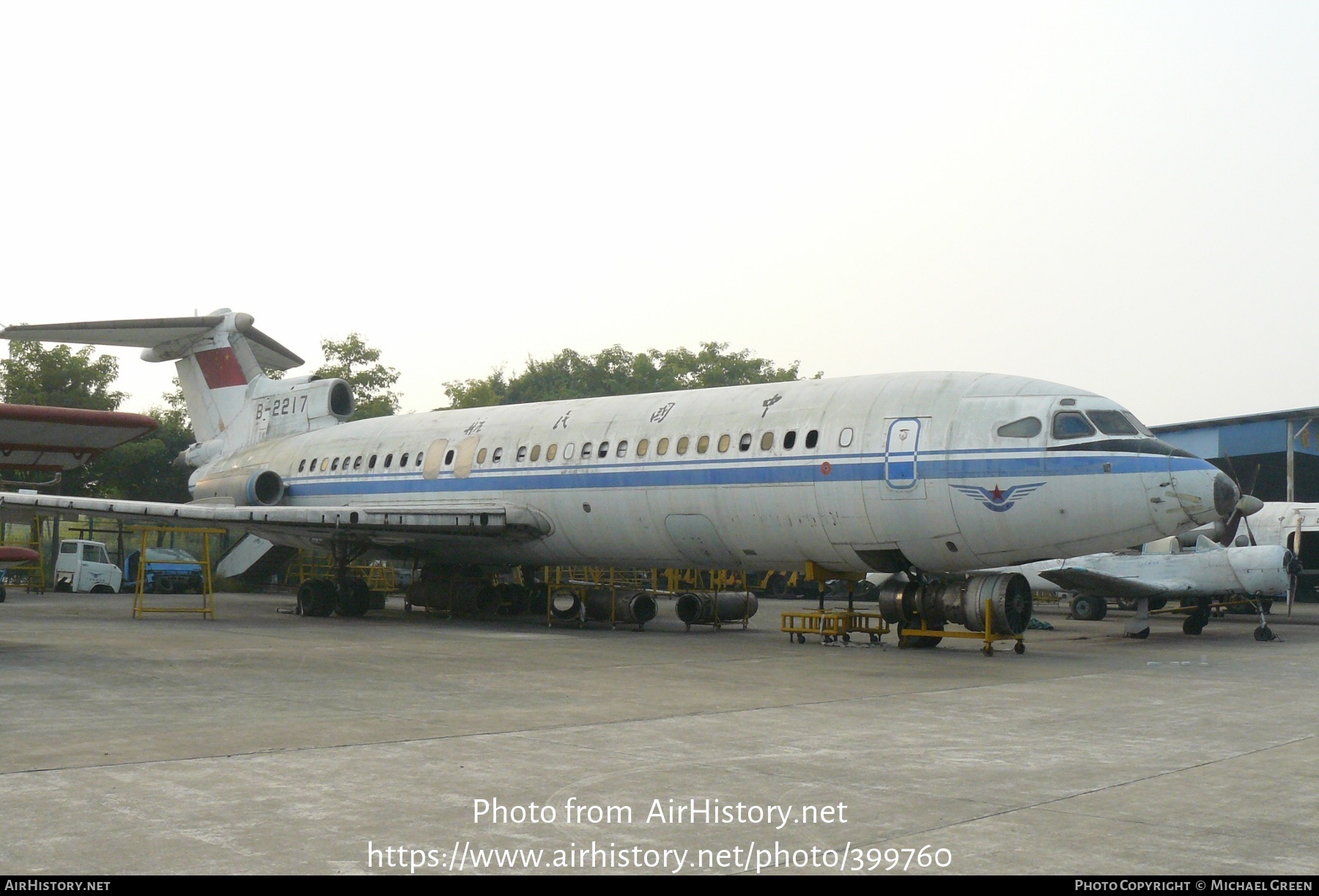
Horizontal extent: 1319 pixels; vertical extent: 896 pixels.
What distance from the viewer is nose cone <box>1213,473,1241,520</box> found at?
15.2 m

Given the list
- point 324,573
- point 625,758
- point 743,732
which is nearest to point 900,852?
point 625,758

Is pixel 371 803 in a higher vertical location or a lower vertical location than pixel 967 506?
lower

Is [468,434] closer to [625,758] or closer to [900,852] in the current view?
[625,758]

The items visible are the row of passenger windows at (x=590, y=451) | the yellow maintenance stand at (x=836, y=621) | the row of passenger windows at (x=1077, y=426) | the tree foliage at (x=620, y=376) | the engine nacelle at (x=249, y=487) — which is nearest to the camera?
the row of passenger windows at (x=1077, y=426)

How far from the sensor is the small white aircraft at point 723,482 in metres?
16.0

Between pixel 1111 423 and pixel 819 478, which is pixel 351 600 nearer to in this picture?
pixel 819 478

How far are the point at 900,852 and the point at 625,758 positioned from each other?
2.80m

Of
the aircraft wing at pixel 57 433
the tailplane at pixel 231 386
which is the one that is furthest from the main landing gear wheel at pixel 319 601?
the aircraft wing at pixel 57 433

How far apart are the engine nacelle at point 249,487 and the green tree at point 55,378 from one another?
27795 mm

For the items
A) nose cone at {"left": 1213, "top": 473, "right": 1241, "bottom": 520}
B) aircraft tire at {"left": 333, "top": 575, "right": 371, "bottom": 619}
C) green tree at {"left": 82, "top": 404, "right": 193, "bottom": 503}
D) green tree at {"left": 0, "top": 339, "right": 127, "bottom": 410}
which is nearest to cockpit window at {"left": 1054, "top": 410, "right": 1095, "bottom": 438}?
nose cone at {"left": 1213, "top": 473, "right": 1241, "bottom": 520}

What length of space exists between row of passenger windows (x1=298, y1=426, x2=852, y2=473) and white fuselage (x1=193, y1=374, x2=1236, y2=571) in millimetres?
36

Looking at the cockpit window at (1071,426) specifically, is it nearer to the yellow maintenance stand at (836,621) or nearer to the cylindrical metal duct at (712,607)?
the yellow maintenance stand at (836,621)

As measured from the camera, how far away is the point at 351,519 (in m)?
23.0

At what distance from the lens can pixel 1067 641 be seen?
21.5m
